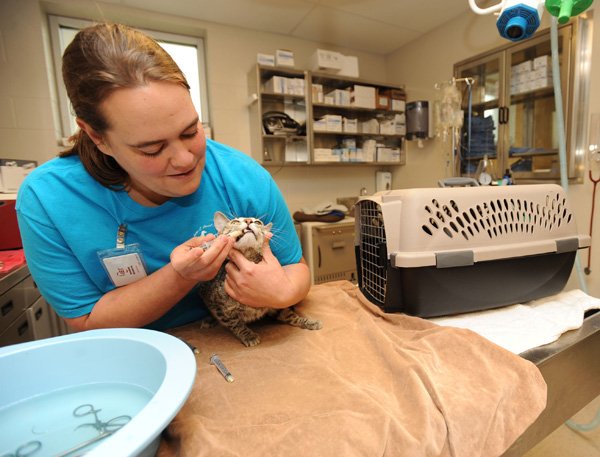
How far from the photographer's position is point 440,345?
64 centimetres

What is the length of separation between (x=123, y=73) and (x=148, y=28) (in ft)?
8.67

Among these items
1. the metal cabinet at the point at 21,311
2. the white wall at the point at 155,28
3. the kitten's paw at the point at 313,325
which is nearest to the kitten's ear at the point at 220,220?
the kitten's paw at the point at 313,325

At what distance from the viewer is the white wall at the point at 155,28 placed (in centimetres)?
215

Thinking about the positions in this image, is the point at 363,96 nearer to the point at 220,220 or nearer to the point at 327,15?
the point at 327,15

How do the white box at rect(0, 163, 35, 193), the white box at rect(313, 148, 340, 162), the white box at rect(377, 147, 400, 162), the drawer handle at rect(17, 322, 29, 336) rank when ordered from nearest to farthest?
1. the drawer handle at rect(17, 322, 29, 336)
2. the white box at rect(0, 163, 35, 193)
3. the white box at rect(313, 148, 340, 162)
4. the white box at rect(377, 147, 400, 162)

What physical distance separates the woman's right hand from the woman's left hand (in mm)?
40

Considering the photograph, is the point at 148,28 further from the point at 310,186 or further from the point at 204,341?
the point at 204,341

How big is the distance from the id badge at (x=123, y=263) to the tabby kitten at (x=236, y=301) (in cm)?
16

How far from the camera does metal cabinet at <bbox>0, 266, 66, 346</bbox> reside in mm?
1291

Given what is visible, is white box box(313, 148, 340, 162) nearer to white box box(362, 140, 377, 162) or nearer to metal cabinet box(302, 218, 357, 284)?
white box box(362, 140, 377, 162)

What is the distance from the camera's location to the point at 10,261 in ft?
4.86

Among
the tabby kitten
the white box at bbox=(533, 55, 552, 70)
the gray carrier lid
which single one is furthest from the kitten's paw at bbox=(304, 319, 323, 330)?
the white box at bbox=(533, 55, 552, 70)

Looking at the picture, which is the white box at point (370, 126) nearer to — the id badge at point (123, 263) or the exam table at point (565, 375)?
the exam table at point (565, 375)

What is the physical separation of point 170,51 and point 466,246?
9.93 feet
